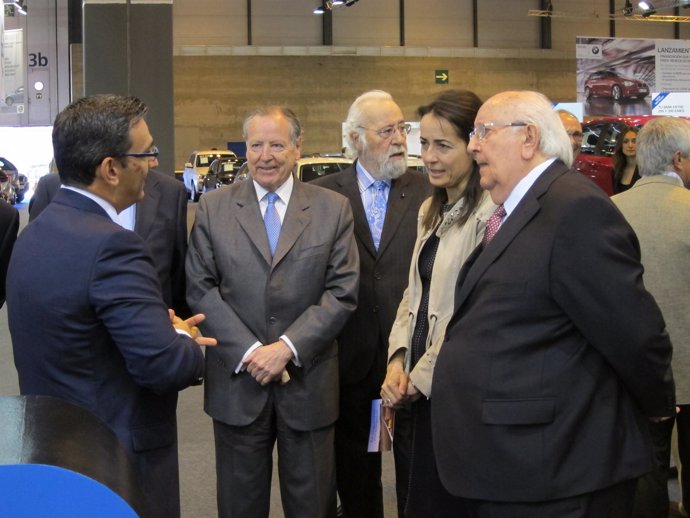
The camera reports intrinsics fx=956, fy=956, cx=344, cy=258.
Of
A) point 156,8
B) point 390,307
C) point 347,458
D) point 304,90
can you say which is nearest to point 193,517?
point 347,458

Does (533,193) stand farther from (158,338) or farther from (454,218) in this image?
(158,338)

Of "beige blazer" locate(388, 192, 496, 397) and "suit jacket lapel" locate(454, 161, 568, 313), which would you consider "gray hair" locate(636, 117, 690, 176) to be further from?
"suit jacket lapel" locate(454, 161, 568, 313)

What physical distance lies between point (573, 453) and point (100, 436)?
111 centimetres

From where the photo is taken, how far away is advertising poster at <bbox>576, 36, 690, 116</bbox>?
23.2m

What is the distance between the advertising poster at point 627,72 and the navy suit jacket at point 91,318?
2212 centimetres

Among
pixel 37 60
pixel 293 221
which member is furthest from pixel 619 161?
pixel 37 60

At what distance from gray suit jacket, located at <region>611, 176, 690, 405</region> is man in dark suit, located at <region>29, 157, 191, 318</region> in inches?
66.6

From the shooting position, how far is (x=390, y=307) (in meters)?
3.68

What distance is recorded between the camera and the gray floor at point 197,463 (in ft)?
14.9

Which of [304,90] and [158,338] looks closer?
[158,338]

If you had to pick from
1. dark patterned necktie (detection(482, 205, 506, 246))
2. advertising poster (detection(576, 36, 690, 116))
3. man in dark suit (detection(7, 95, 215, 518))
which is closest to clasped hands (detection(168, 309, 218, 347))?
man in dark suit (detection(7, 95, 215, 518))

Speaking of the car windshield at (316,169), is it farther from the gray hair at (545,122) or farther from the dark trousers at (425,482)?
the gray hair at (545,122)

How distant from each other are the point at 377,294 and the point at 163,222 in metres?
0.87

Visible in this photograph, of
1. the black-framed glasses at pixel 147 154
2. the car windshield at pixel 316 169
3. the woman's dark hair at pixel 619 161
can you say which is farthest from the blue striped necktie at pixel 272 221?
the car windshield at pixel 316 169
